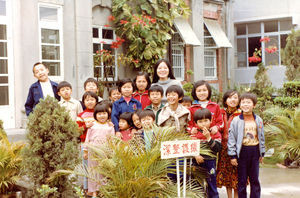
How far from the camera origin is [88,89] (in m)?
6.32

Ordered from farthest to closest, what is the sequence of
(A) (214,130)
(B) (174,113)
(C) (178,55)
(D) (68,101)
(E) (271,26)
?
(E) (271,26), (C) (178,55), (D) (68,101), (B) (174,113), (A) (214,130)

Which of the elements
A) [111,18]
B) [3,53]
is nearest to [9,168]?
[3,53]

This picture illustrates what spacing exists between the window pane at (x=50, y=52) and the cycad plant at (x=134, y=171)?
6.88 m

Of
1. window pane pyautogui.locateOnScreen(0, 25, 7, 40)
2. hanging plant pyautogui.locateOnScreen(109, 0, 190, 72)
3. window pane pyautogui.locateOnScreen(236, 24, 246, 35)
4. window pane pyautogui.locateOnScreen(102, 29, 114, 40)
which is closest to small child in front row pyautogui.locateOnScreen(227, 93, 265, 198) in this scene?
window pane pyautogui.locateOnScreen(0, 25, 7, 40)

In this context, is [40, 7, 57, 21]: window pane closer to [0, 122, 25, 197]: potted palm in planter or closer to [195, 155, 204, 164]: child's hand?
[0, 122, 25, 197]: potted palm in planter

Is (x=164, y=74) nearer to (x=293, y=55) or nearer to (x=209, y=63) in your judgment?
(x=293, y=55)

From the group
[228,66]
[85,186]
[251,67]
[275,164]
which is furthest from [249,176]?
[251,67]

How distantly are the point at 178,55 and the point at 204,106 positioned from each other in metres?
11.8

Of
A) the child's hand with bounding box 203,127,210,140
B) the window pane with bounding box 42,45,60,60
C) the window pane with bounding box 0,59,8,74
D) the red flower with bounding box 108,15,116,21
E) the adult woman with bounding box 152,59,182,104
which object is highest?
the red flower with bounding box 108,15,116,21

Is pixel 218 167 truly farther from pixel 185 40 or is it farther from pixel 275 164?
pixel 185 40

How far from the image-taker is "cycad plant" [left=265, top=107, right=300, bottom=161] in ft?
25.4

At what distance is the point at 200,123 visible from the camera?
4.88 m

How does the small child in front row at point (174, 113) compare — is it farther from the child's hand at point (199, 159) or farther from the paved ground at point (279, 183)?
the paved ground at point (279, 183)

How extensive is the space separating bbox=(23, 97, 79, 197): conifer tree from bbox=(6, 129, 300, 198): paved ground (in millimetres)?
1476
